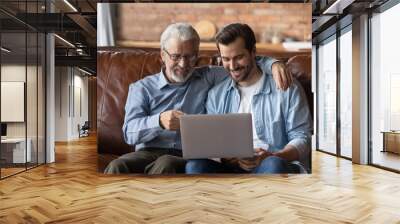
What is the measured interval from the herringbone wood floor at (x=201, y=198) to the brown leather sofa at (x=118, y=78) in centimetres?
62

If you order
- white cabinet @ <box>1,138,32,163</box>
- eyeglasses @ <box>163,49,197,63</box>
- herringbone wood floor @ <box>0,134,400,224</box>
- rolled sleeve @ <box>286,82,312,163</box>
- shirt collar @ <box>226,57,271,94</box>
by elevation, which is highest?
eyeglasses @ <box>163,49,197,63</box>

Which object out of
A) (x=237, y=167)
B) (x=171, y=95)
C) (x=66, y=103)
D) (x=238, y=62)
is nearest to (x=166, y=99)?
(x=171, y=95)

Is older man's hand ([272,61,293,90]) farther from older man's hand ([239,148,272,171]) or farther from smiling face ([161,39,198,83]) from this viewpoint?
smiling face ([161,39,198,83])

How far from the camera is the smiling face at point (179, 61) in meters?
6.52

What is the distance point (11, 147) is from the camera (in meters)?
7.13

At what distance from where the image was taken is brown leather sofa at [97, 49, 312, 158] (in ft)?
21.6

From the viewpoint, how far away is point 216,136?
6.38 meters

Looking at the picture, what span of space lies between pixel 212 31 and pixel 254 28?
63cm

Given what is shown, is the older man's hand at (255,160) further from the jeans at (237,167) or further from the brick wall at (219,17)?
the brick wall at (219,17)

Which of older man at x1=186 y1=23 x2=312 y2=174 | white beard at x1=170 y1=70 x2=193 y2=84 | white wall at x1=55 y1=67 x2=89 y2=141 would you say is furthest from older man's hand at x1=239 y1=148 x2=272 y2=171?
white wall at x1=55 y1=67 x2=89 y2=141

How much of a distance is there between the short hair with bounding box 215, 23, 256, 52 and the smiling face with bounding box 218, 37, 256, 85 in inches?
3.9

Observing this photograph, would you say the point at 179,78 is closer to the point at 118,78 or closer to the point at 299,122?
the point at 118,78

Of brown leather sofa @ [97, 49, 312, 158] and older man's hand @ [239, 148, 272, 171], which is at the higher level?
brown leather sofa @ [97, 49, 312, 158]

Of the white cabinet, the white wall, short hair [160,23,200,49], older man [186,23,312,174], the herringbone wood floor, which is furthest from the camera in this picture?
the white wall
